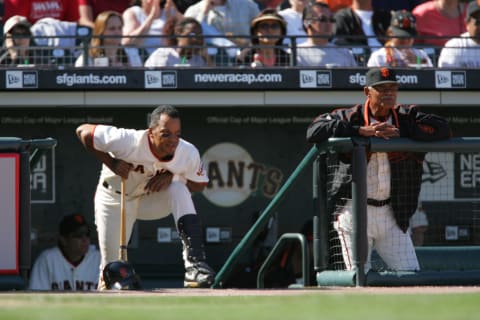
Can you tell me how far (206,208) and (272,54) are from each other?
5.22 feet

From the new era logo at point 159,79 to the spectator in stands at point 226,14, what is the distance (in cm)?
137

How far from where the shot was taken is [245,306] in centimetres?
536

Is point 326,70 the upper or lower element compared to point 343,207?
upper

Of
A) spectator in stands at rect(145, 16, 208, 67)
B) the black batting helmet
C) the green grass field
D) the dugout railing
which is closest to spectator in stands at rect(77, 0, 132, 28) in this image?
spectator in stands at rect(145, 16, 208, 67)

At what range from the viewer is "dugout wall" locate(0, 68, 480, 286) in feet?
34.7

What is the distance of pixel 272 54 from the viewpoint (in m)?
10.7

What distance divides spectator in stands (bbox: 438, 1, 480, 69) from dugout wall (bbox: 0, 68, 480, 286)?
0.30 metres

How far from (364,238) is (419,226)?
301 centimetres

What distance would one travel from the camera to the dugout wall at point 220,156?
34.7ft

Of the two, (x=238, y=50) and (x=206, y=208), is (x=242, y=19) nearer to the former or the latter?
(x=238, y=50)

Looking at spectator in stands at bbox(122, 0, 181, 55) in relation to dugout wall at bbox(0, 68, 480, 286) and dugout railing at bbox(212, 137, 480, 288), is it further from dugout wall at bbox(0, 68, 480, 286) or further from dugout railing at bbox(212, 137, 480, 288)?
dugout railing at bbox(212, 137, 480, 288)

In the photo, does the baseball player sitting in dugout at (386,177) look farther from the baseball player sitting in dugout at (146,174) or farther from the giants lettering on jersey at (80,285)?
the giants lettering on jersey at (80,285)

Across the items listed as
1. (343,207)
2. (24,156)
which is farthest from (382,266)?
(24,156)

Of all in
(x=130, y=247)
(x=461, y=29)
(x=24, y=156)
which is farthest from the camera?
(x=461, y=29)
